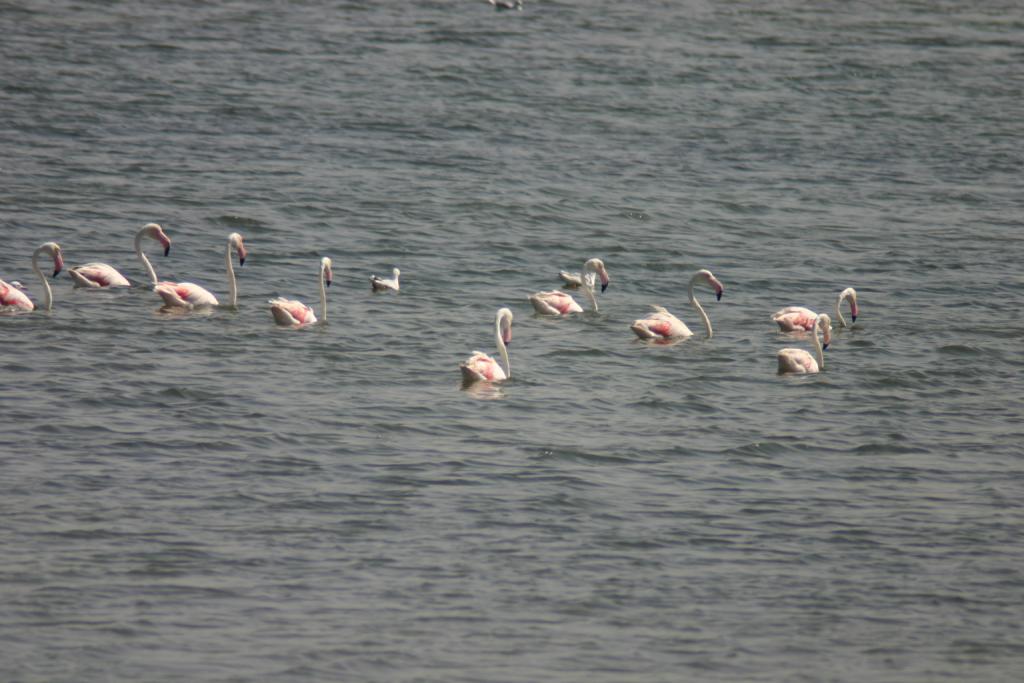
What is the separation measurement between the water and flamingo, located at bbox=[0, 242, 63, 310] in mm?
222

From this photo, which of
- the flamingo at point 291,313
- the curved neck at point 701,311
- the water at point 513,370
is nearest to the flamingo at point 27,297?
the water at point 513,370

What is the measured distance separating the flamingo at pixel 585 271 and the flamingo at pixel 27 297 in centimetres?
625

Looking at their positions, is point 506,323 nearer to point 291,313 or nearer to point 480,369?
point 480,369

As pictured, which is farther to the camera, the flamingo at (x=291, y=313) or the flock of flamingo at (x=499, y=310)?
the flamingo at (x=291, y=313)

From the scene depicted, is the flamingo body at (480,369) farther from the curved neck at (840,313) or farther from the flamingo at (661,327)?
the curved neck at (840,313)

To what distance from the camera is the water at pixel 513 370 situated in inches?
428

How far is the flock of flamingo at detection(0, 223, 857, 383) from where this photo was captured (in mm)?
17422

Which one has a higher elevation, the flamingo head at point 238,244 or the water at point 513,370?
the flamingo head at point 238,244

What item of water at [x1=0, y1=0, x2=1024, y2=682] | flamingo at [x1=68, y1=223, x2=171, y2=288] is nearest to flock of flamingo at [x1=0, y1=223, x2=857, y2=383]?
flamingo at [x1=68, y1=223, x2=171, y2=288]

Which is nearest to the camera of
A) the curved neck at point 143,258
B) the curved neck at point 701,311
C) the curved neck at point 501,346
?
the curved neck at point 501,346

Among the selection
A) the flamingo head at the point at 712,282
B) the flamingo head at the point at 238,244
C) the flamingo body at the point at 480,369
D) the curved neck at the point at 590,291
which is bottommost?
the curved neck at the point at 590,291

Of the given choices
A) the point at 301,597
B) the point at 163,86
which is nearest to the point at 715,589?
the point at 301,597

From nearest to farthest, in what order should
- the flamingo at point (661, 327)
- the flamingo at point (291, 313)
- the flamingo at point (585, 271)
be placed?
the flamingo at point (291, 313) < the flamingo at point (661, 327) < the flamingo at point (585, 271)

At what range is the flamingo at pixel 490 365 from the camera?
1655 cm
